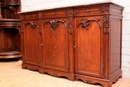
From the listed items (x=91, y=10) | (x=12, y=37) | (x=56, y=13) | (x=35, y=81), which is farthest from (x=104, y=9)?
(x=12, y=37)

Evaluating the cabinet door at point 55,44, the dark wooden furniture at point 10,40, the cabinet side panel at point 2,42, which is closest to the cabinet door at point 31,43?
the cabinet door at point 55,44

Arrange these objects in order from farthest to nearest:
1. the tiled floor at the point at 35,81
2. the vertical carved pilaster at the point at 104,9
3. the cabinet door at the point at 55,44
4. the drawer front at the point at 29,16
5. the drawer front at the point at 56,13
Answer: the drawer front at the point at 29,16, the cabinet door at the point at 55,44, the drawer front at the point at 56,13, the tiled floor at the point at 35,81, the vertical carved pilaster at the point at 104,9

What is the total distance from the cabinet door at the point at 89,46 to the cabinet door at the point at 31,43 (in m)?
0.89

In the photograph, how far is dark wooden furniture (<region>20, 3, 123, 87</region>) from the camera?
238 cm

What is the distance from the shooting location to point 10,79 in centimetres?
284

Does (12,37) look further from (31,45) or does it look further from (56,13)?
(56,13)

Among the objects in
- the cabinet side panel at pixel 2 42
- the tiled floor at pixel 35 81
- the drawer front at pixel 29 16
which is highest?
the drawer front at pixel 29 16

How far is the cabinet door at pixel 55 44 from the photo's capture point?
2768mm

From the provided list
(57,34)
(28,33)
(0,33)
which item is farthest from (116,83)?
(0,33)

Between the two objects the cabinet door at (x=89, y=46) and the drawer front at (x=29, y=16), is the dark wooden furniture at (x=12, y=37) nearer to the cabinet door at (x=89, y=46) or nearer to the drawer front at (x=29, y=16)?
the drawer front at (x=29, y=16)

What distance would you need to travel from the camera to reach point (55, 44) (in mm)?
2898

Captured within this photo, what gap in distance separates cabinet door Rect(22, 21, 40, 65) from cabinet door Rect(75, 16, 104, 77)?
0.89m

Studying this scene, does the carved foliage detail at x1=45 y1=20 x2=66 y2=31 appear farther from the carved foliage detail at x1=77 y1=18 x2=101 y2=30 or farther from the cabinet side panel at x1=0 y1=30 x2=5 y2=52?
the cabinet side panel at x1=0 y1=30 x2=5 y2=52

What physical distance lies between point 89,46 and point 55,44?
643 millimetres
